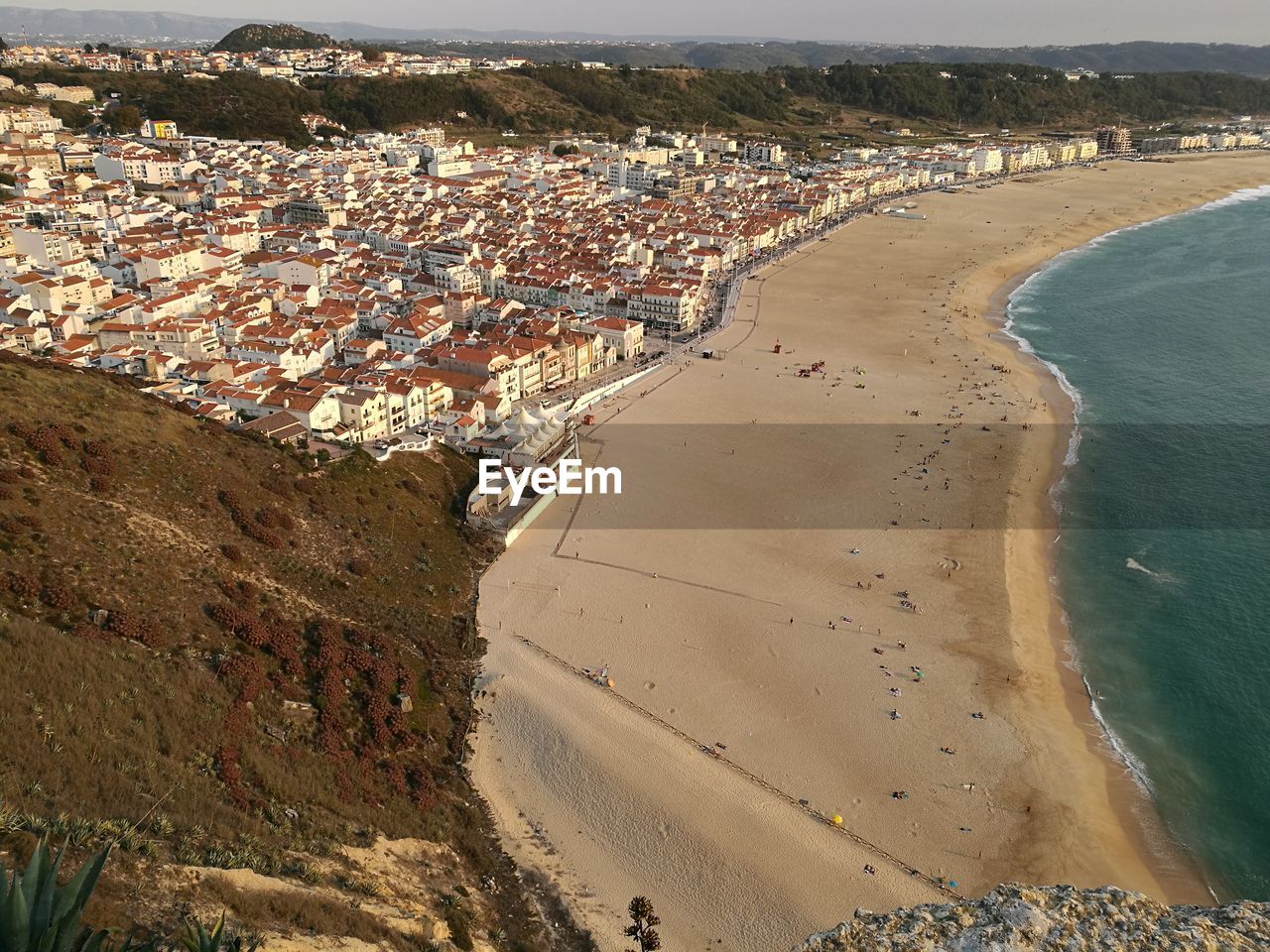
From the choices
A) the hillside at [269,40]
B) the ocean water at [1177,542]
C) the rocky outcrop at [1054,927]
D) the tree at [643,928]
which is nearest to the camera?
the rocky outcrop at [1054,927]

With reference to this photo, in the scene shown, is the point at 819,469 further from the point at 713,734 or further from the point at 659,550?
the point at 713,734

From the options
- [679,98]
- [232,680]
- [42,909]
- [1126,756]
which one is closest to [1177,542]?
[1126,756]

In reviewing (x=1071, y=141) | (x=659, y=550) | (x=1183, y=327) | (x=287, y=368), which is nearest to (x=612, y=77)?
(x=1071, y=141)

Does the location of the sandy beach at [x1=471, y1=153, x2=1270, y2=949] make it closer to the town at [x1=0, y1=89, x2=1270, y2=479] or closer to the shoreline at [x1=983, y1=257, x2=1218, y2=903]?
the shoreline at [x1=983, y1=257, x2=1218, y2=903]

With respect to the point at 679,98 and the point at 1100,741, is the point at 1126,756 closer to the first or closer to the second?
the point at 1100,741

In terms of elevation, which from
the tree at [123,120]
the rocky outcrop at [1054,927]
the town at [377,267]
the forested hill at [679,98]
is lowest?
the rocky outcrop at [1054,927]

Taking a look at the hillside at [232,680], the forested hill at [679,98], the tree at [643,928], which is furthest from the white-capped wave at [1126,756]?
the forested hill at [679,98]

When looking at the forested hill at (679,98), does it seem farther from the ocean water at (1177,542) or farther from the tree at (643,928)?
the tree at (643,928)
